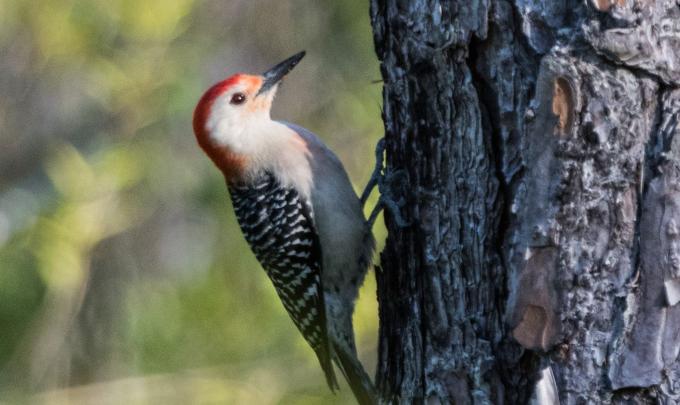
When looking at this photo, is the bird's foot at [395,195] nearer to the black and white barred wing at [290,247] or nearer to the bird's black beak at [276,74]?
the black and white barred wing at [290,247]

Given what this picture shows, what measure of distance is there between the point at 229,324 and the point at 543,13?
474 centimetres

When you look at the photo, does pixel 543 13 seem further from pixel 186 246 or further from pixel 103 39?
pixel 186 246

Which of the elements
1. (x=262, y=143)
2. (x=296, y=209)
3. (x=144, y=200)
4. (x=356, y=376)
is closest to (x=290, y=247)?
(x=296, y=209)

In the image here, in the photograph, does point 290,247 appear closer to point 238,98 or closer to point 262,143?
point 262,143

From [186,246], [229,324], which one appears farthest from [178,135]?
[229,324]

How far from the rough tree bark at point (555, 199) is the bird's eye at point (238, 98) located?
6.74 ft

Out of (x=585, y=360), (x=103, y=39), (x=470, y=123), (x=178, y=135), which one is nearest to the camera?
(x=585, y=360)

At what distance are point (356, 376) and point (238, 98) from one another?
1508mm

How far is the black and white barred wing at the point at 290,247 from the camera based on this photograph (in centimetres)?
482

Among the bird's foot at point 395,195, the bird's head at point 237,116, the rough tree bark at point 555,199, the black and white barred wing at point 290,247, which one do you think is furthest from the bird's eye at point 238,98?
the rough tree bark at point 555,199

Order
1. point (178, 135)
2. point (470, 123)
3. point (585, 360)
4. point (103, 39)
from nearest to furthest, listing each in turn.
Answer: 1. point (585, 360)
2. point (470, 123)
3. point (103, 39)
4. point (178, 135)

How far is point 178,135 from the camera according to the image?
7898 mm

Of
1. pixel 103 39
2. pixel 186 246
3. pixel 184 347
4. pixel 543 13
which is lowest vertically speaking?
pixel 184 347

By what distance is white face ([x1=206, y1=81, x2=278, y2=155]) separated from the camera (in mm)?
5008
